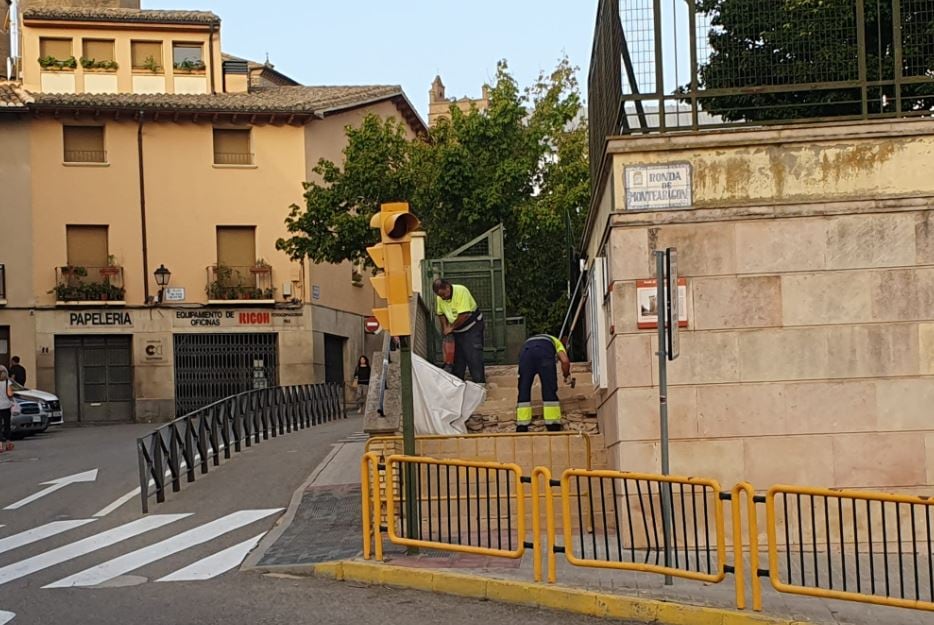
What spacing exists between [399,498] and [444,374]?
2.78m

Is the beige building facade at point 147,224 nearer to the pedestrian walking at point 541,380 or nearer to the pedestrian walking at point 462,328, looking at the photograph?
the pedestrian walking at point 462,328

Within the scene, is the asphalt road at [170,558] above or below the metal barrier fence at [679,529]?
below

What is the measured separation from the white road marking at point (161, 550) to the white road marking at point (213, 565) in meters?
0.52

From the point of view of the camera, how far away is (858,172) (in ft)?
36.2

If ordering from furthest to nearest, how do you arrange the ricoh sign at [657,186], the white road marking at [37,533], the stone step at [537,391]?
the stone step at [537,391], the white road marking at [37,533], the ricoh sign at [657,186]

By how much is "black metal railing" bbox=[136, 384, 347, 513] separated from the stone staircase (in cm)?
376

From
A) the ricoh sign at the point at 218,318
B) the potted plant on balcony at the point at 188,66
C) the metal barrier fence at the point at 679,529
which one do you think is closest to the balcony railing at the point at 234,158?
the potted plant on balcony at the point at 188,66

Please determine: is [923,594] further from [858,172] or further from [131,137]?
[131,137]

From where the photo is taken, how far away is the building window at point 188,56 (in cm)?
3703

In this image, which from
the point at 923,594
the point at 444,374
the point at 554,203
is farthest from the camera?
the point at 554,203

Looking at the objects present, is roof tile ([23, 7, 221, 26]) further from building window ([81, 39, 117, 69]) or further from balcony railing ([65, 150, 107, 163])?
balcony railing ([65, 150, 107, 163])

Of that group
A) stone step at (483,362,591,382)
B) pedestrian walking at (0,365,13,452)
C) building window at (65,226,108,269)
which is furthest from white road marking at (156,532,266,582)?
building window at (65,226,108,269)

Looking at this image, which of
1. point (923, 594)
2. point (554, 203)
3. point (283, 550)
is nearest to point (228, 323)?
point (554, 203)

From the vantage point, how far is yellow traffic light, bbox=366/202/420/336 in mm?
10477
